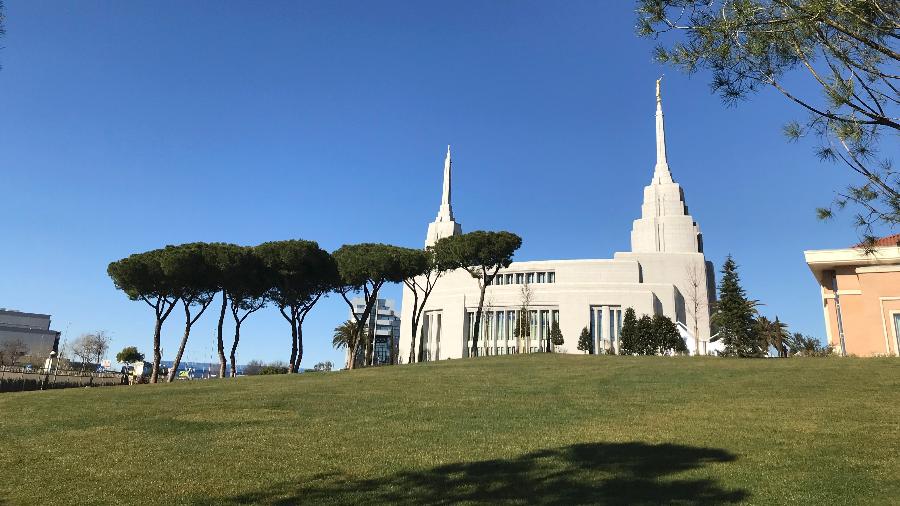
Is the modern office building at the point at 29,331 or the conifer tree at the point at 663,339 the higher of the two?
the modern office building at the point at 29,331

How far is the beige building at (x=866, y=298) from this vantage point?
1336 inches

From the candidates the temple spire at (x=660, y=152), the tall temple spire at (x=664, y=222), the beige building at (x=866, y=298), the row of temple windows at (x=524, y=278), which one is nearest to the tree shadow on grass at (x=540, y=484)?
the beige building at (x=866, y=298)

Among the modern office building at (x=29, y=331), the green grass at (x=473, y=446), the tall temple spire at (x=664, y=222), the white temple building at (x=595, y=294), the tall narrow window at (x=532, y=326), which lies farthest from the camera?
the modern office building at (x=29, y=331)

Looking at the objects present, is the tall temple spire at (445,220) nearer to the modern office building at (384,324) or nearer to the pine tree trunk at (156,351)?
the modern office building at (384,324)

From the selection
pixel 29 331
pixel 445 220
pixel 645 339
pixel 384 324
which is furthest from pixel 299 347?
pixel 29 331

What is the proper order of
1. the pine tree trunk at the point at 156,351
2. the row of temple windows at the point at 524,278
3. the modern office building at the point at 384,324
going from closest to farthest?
1. the pine tree trunk at the point at 156,351
2. the row of temple windows at the point at 524,278
3. the modern office building at the point at 384,324

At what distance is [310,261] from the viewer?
44.1 meters

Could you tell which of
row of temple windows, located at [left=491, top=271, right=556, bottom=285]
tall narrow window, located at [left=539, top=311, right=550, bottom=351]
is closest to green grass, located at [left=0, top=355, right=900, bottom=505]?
tall narrow window, located at [left=539, top=311, right=550, bottom=351]

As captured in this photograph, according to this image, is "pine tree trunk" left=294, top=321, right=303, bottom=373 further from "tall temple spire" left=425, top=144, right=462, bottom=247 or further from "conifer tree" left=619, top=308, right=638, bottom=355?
"tall temple spire" left=425, top=144, right=462, bottom=247

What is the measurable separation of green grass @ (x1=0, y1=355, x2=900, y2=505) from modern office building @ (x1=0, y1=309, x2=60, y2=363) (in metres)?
150

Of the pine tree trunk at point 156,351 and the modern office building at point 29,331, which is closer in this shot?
the pine tree trunk at point 156,351

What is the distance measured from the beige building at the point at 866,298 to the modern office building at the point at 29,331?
156935mm

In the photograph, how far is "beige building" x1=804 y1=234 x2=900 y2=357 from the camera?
33.9m

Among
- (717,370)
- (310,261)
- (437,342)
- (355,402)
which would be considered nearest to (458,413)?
(355,402)
